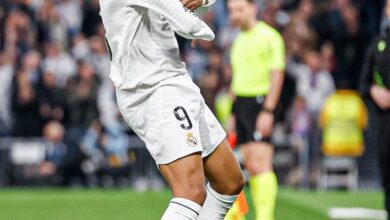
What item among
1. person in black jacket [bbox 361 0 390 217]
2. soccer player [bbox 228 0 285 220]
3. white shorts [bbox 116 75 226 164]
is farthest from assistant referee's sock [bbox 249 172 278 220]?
white shorts [bbox 116 75 226 164]

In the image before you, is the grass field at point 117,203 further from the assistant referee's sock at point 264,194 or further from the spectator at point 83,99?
the assistant referee's sock at point 264,194

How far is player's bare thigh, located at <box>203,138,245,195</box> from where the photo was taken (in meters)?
6.26

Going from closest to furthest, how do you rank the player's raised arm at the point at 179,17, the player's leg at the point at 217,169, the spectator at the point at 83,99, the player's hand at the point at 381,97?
the player's raised arm at the point at 179,17 → the player's leg at the point at 217,169 → the player's hand at the point at 381,97 → the spectator at the point at 83,99

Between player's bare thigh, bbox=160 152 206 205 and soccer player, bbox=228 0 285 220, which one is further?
soccer player, bbox=228 0 285 220

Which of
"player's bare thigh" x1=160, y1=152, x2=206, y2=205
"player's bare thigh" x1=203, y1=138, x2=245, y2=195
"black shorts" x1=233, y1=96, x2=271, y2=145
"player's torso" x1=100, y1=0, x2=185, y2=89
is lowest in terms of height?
"black shorts" x1=233, y1=96, x2=271, y2=145

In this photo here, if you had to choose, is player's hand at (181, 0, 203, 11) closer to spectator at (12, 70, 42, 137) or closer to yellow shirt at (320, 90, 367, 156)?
yellow shirt at (320, 90, 367, 156)

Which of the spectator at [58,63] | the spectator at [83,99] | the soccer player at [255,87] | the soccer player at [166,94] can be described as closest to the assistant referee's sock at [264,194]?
the soccer player at [255,87]

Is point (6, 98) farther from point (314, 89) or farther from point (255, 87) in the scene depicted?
point (255, 87)

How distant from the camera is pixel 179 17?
5785 mm

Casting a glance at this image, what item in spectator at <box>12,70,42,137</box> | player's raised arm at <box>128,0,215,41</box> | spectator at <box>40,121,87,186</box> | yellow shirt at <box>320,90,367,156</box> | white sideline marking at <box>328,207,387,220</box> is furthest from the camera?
spectator at <box>12,70,42,137</box>

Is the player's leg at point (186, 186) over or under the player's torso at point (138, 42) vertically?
under

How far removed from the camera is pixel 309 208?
12.5 meters

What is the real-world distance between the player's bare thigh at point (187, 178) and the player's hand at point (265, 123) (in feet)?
12.4

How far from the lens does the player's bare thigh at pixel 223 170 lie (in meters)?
6.26
